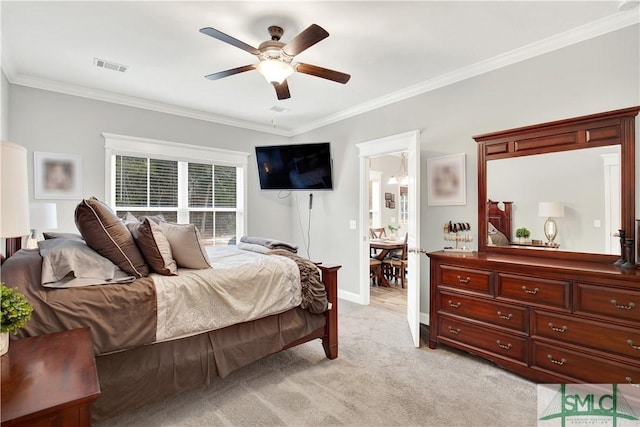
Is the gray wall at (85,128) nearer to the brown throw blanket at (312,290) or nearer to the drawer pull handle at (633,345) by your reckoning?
the brown throw blanket at (312,290)

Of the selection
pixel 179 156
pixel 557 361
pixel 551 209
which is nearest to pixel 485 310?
pixel 557 361

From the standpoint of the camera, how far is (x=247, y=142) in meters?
5.17

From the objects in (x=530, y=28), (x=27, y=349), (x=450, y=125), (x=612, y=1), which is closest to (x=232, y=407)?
(x=27, y=349)

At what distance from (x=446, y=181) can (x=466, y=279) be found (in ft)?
3.69

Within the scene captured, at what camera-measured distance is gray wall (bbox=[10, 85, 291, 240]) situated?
3418 millimetres

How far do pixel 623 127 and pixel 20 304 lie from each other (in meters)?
3.56

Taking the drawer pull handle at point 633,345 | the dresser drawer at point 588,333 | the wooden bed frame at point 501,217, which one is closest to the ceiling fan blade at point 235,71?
the wooden bed frame at point 501,217

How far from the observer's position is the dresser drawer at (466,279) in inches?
101

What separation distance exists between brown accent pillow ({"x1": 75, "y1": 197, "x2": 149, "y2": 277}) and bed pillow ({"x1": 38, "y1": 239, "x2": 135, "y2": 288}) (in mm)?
38

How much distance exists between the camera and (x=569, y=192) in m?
2.61

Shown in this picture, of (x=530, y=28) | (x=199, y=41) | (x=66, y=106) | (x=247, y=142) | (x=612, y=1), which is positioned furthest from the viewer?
(x=247, y=142)

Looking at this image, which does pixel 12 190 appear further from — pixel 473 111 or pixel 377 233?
pixel 377 233

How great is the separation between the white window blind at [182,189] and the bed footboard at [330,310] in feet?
8.77

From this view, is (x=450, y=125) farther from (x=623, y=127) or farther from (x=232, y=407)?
(x=232, y=407)
